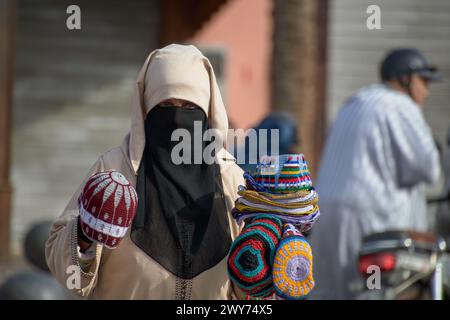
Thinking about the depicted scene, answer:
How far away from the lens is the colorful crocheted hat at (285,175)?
2967mm

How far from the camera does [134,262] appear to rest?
3193 millimetres

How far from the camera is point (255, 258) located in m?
2.84

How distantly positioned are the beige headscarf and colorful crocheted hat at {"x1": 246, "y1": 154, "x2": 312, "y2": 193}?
252mm

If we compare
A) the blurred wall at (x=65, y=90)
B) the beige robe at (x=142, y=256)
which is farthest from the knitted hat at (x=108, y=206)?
the blurred wall at (x=65, y=90)

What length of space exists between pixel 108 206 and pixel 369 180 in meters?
3.32

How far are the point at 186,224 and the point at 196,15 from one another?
8.95 m

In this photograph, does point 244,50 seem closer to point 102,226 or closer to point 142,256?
point 142,256

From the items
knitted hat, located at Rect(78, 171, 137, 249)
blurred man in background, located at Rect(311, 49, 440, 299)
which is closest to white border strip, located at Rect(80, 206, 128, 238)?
knitted hat, located at Rect(78, 171, 137, 249)

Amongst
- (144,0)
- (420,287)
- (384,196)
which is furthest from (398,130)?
(144,0)

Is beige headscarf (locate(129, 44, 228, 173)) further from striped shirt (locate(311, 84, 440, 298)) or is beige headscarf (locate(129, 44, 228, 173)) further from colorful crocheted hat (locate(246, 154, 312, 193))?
striped shirt (locate(311, 84, 440, 298))

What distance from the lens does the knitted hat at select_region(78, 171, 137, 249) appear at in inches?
110

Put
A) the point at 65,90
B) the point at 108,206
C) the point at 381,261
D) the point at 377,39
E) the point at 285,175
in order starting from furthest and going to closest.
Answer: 1. the point at 377,39
2. the point at 65,90
3. the point at 381,261
4. the point at 285,175
5. the point at 108,206

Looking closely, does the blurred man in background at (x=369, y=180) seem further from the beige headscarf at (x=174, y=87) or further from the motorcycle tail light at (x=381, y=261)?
the beige headscarf at (x=174, y=87)

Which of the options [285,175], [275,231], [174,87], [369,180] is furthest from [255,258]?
[369,180]
